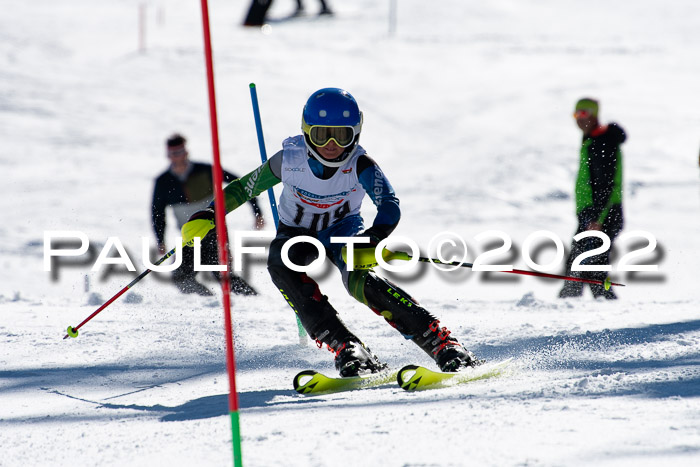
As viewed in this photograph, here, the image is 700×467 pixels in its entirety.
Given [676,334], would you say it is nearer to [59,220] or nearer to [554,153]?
[59,220]

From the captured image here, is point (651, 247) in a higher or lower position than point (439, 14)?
lower

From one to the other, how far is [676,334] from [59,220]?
29.3 feet

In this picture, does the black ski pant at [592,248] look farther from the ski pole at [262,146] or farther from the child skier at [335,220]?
the child skier at [335,220]

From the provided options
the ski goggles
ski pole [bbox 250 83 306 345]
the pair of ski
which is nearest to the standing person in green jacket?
ski pole [bbox 250 83 306 345]

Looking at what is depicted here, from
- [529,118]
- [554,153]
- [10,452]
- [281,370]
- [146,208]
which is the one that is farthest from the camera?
[529,118]

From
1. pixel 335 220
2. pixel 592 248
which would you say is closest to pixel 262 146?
pixel 335 220

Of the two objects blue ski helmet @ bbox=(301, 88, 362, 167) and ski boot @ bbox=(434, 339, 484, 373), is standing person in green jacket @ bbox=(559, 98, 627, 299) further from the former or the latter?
blue ski helmet @ bbox=(301, 88, 362, 167)

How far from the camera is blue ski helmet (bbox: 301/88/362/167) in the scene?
168 inches

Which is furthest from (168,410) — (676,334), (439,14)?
(439,14)

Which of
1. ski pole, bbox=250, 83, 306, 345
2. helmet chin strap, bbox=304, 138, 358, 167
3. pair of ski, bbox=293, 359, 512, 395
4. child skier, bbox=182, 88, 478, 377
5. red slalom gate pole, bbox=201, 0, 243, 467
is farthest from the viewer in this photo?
ski pole, bbox=250, 83, 306, 345

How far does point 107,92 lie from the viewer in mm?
19531
